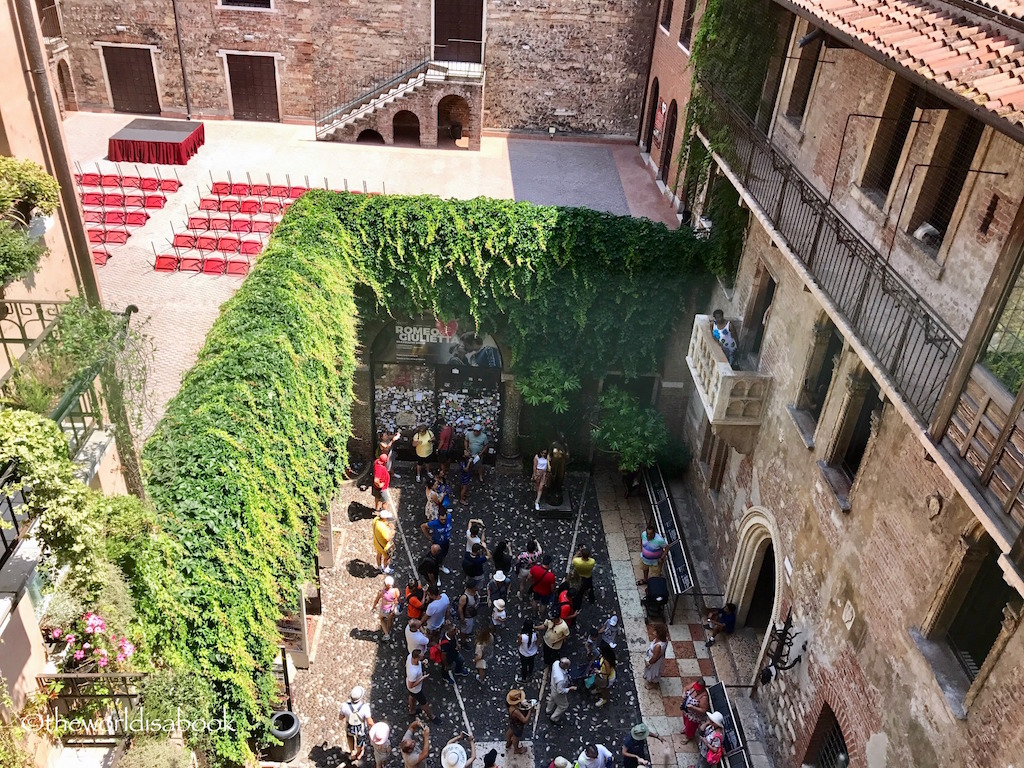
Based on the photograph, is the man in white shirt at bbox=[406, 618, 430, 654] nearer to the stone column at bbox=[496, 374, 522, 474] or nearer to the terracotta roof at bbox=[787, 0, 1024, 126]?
the stone column at bbox=[496, 374, 522, 474]

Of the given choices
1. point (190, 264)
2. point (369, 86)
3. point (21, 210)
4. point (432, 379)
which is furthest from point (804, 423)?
point (369, 86)

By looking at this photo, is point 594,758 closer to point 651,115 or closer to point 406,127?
point 651,115

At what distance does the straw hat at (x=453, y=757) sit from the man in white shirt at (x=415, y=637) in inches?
71.3

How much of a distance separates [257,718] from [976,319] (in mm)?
7764

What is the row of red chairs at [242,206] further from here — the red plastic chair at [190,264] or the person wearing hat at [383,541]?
the person wearing hat at [383,541]

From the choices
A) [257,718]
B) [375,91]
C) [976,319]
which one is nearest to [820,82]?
[976,319]

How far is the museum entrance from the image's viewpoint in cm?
1667

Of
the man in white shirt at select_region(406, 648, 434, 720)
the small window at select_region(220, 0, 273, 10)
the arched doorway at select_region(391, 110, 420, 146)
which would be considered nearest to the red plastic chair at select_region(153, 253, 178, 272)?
the man in white shirt at select_region(406, 648, 434, 720)

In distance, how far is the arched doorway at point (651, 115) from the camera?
24094 mm

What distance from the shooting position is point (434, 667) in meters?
13.0

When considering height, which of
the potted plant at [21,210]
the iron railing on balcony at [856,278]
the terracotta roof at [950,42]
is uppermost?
the terracotta roof at [950,42]

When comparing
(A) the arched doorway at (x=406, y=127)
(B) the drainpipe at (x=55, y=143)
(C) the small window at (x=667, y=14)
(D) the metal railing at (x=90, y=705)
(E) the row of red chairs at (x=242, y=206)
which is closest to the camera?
(D) the metal railing at (x=90, y=705)

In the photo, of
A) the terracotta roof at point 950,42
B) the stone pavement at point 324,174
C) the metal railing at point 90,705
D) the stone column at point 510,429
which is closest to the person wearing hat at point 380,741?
the metal railing at point 90,705

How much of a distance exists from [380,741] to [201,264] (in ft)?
33.6
